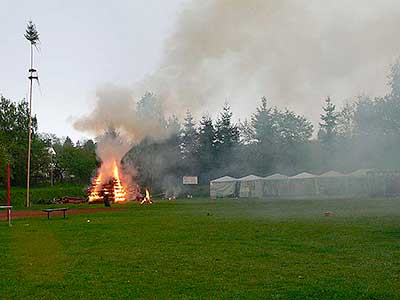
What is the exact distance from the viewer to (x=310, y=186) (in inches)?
2564

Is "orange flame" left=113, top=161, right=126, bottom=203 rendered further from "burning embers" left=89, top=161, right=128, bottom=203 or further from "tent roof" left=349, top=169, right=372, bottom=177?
"tent roof" left=349, top=169, right=372, bottom=177

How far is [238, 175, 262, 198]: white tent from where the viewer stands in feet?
222

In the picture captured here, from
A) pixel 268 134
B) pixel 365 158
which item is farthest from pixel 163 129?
pixel 268 134

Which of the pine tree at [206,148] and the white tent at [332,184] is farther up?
the pine tree at [206,148]

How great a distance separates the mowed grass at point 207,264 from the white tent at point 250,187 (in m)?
47.7

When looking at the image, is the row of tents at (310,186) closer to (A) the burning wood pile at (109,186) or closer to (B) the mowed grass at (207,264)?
(A) the burning wood pile at (109,186)

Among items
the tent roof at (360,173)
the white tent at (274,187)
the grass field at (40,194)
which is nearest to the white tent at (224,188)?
the white tent at (274,187)

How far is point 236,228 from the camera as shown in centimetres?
2025

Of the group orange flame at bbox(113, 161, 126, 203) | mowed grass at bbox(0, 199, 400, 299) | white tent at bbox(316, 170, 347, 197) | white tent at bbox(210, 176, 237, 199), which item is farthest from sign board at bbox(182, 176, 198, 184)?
mowed grass at bbox(0, 199, 400, 299)

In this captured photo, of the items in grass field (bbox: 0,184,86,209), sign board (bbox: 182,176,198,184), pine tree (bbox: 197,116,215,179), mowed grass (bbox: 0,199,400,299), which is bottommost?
mowed grass (bbox: 0,199,400,299)

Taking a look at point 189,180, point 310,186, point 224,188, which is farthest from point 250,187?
point 189,180

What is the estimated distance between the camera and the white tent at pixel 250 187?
67.6 m

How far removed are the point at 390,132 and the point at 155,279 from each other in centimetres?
3739

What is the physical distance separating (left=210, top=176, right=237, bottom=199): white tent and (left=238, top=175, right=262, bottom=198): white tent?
4.71ft
